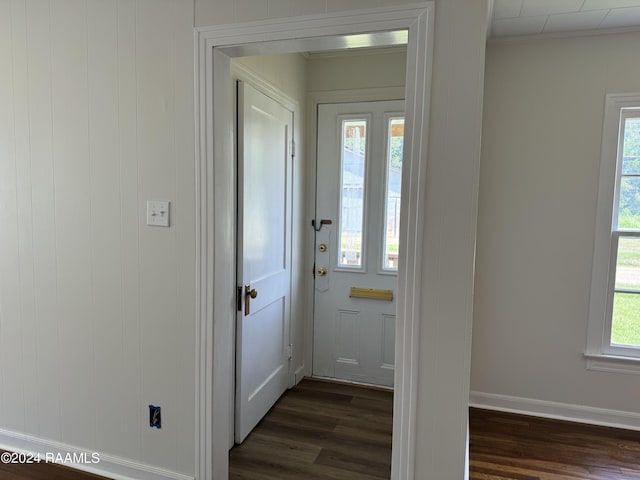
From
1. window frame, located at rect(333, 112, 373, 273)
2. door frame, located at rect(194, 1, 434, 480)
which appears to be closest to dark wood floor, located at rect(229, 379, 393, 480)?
door frame, located at rect(194, 1, 434, 480)

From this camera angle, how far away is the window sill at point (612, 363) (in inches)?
101

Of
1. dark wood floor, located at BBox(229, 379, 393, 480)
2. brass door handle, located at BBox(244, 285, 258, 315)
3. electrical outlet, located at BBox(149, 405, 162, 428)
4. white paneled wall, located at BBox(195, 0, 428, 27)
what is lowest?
dark wood floor, located at BBox(229, 379, 393, 480)

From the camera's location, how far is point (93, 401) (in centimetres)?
209

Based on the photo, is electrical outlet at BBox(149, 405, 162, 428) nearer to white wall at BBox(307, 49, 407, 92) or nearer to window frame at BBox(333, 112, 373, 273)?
window frame at BBox(333, 112, 373, 273)

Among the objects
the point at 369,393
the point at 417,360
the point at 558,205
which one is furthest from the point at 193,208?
the point at 558,205

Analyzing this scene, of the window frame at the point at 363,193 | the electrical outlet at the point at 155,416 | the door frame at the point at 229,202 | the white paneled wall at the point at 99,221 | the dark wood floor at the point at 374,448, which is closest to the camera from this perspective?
the door frame at the point at 229,202

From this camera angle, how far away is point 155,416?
1.99m

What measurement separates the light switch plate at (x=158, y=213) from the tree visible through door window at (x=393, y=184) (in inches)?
64.5

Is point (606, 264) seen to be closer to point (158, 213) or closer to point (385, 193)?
point (385, 193)

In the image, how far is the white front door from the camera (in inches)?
119

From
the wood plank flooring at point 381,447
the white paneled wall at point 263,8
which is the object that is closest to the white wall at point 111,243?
the white paneled wall at point 263,8

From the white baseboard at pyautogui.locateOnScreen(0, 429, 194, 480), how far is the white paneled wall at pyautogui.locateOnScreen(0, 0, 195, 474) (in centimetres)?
4

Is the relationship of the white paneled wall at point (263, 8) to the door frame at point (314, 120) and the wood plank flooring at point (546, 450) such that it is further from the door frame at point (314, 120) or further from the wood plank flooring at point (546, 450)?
the wood plank flooring at point (546, 450)

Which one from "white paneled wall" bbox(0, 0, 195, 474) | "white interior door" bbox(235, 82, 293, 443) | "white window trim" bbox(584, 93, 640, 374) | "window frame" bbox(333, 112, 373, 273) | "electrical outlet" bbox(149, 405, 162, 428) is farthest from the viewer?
"window frame" bbox(333, 112, 373, 273)
